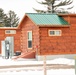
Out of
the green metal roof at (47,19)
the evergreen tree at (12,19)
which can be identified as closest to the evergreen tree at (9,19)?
the evergreen tree at (12,19)

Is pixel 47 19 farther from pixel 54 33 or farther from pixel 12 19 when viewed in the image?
pixel 12 19

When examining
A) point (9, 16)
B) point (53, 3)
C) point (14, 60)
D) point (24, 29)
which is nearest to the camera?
point (14, 60)

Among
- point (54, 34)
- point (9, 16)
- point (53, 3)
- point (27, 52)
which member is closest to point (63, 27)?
point (54, 34)

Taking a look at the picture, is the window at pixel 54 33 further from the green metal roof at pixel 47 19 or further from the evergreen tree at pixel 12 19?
the evergreen tree at pixel 12 19

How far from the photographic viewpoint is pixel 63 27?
106ft

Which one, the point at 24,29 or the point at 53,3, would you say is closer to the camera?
the point at 24,29

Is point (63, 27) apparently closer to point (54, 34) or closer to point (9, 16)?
point (54, 34)

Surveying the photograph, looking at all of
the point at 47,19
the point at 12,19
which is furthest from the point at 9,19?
the point at 47,19

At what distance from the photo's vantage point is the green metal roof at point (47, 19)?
105 ft

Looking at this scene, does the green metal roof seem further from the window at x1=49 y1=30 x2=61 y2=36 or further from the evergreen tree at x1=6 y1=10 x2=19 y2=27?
the evergreen tree at x1=6 y1=10 x2=19 y2=27

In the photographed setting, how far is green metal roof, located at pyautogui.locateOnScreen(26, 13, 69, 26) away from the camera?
31.9m

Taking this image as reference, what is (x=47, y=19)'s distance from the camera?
3256 cm

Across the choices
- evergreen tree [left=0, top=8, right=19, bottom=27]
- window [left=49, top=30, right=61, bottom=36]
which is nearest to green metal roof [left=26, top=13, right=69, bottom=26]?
window [left=49, top=30, right=61, bottom=36]

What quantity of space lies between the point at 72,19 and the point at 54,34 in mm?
2418
